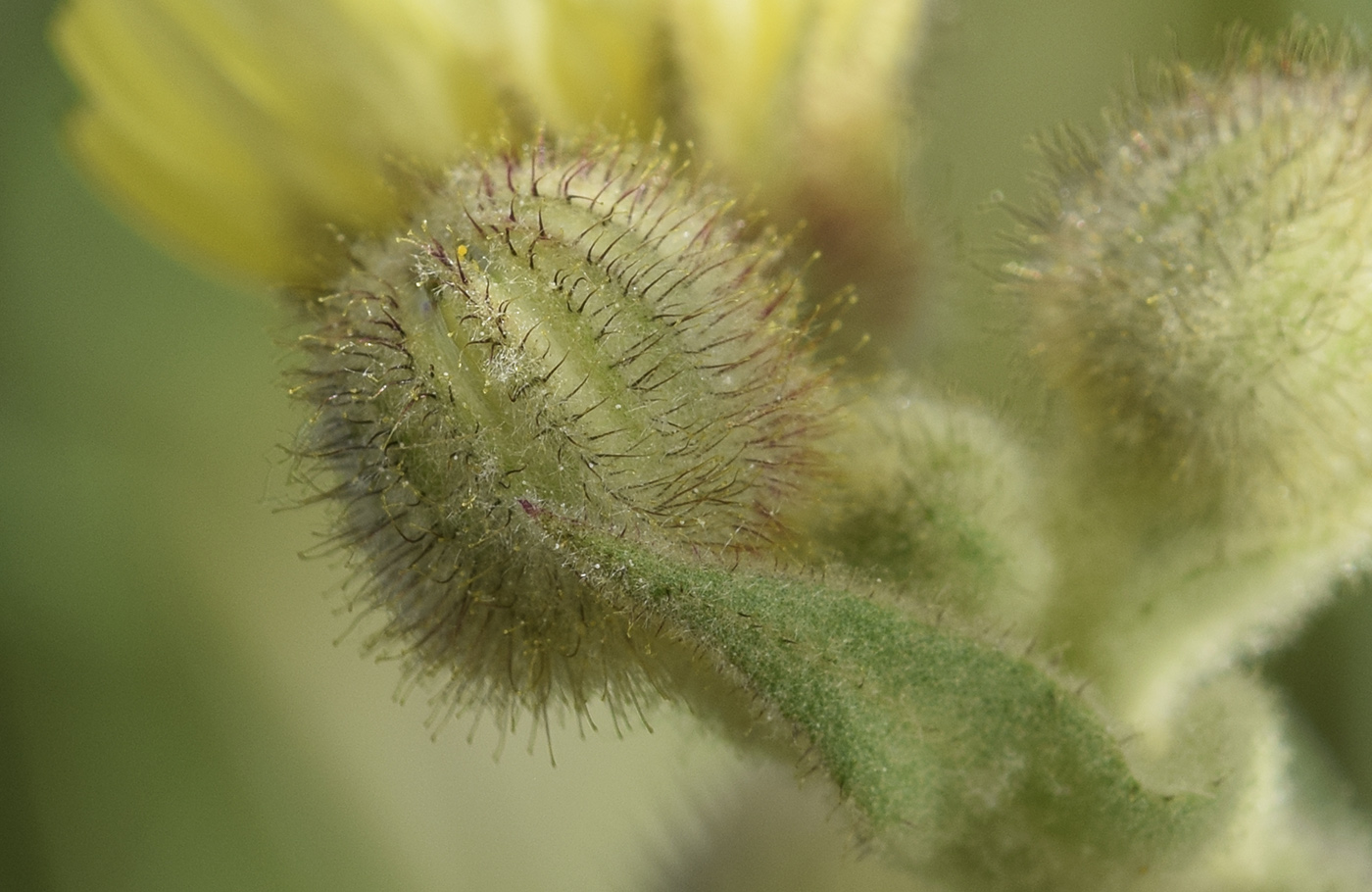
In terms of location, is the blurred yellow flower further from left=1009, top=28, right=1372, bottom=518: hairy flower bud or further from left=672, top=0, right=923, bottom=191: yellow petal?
left=1009, top=28, right=1372, bottom=518: hairy flower bud

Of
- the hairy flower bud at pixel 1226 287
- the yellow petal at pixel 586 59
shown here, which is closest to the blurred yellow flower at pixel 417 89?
the yellow petal at pixel 586 59

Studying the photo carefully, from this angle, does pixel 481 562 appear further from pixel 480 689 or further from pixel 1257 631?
pixel 1257 631

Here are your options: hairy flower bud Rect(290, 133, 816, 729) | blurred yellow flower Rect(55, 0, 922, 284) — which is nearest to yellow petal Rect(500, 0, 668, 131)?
blurred yellow flower Rect(55, 0, 922, 284)

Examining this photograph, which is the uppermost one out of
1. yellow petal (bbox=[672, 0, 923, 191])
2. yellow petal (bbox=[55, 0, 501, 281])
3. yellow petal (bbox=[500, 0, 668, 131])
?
yellow petal (bbox=[672, 0, 923, 191])

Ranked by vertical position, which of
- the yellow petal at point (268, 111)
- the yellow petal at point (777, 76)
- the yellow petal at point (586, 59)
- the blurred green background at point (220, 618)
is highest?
the yellow petal at point (777, 76)

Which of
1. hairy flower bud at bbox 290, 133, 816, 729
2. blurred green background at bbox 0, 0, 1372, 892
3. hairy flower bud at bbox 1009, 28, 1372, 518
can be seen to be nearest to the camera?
hairy flower bud at bbox 290, 133, 816, 729

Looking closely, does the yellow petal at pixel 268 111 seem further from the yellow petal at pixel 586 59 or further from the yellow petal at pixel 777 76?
the yellow petal at pixel 777 76
